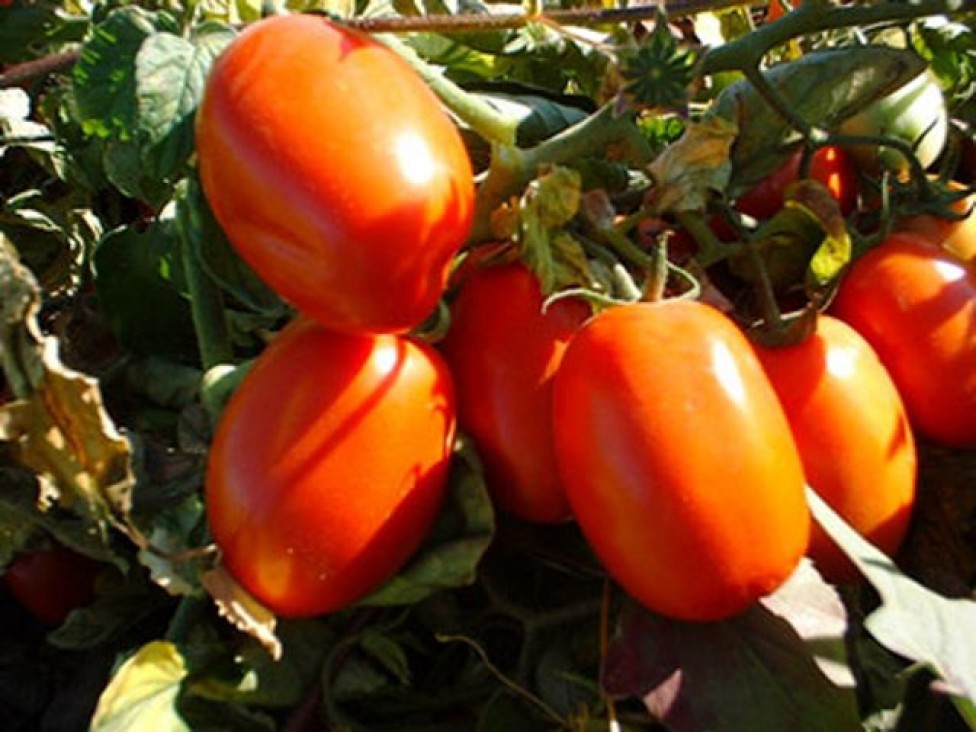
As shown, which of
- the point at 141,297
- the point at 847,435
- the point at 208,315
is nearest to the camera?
the point at 847,435

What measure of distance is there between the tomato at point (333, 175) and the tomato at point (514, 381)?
0.09 metres

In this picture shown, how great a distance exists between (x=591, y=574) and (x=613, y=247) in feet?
0.71

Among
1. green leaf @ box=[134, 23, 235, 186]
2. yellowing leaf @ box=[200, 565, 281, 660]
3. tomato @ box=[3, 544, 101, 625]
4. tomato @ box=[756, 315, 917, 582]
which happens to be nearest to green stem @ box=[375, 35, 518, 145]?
green leaf @ box=[134, 23, 235, 186]

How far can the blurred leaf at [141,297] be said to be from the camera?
1111mm

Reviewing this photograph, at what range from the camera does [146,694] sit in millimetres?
892

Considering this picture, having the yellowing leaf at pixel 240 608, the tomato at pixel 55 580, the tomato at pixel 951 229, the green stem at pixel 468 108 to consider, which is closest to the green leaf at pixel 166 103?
the green stem at pixel 468 108

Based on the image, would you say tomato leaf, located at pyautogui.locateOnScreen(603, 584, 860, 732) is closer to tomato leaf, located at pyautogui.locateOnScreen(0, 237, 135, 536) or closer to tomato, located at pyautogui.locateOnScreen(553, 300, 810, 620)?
tomato, located at pyautogui.locateOnScreen(553, 300, 810, 620)

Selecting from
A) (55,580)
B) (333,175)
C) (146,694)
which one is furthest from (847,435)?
(55,580)

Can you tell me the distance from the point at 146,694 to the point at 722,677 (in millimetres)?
352

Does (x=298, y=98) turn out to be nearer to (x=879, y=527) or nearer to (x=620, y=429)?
(x=620, y=429)

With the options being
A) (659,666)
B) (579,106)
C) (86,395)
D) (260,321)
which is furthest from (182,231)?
(659,666)

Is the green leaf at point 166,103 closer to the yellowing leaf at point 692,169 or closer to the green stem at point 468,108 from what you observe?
the green stem at point 468,108

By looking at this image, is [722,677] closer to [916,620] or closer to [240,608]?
[916,620]

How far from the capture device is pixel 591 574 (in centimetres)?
96
